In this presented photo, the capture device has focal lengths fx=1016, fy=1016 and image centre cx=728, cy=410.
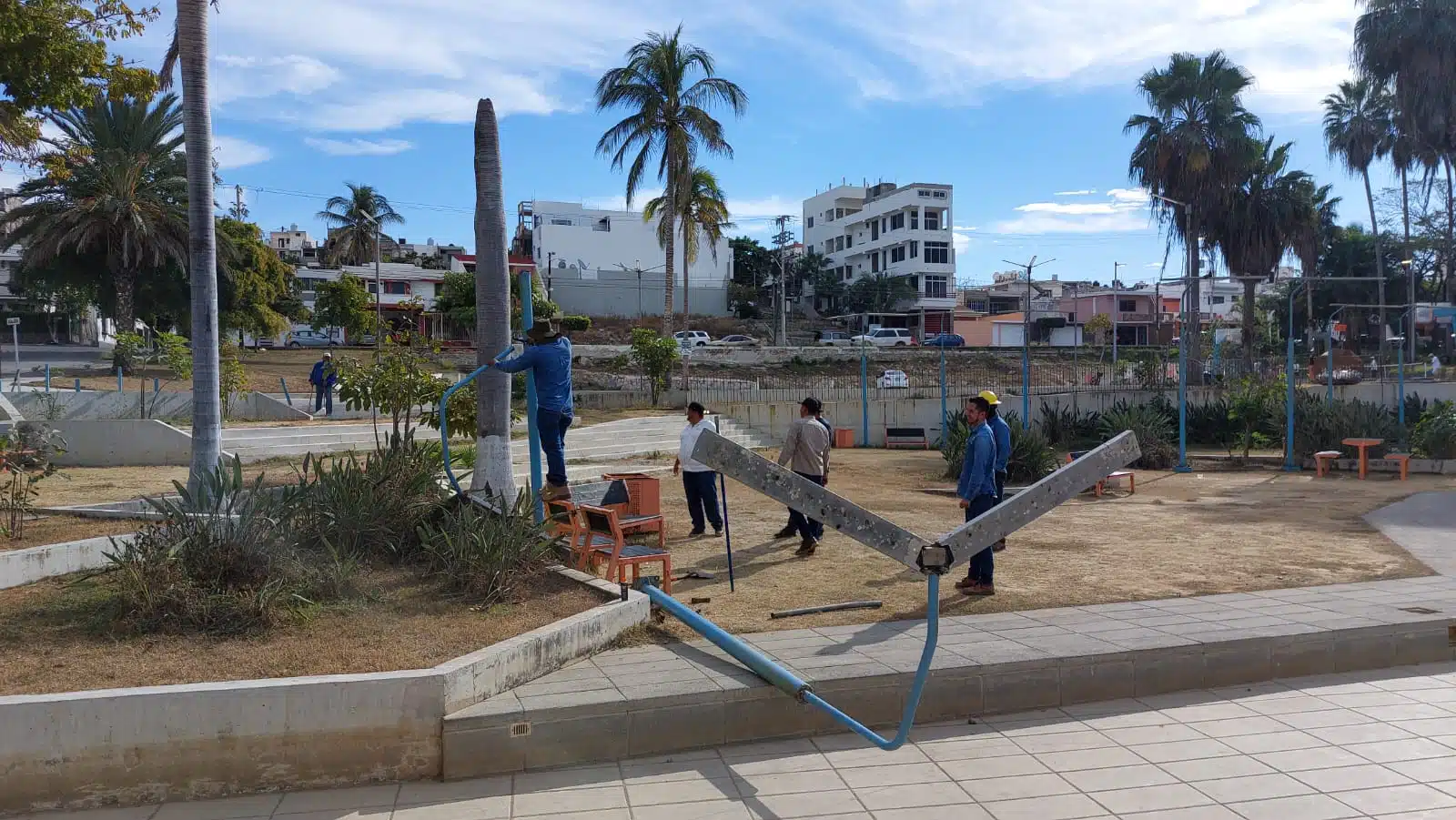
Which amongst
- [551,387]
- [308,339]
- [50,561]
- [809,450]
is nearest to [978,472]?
[809,450]

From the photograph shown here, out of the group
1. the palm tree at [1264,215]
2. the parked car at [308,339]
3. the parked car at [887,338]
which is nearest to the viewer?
the palm tree at [1264,215]

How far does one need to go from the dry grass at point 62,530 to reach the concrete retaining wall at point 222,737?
353 cm

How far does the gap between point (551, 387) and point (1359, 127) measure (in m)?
46.1

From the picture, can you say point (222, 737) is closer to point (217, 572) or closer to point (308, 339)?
point (217, 572)

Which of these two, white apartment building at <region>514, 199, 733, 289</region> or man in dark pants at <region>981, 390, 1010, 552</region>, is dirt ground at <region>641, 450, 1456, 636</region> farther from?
white apartment building at <region>514, 199, 733, 289</region>

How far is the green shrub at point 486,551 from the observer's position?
622 cm

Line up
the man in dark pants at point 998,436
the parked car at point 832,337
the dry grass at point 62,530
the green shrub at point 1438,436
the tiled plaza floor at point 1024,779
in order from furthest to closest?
the parked car at point 832,337 < the green shrub at point 1438,436 < the man in dark pants at point 998,436 < the dry grass at point 62,530 < the tiled plaza floor at point 1024,779

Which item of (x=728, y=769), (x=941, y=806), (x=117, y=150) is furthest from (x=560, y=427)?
(x=117, y=150)

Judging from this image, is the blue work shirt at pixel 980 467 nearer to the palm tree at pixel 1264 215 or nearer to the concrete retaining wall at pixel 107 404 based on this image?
the concrete retaining wall at pixel 107 404

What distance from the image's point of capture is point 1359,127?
4259 cm

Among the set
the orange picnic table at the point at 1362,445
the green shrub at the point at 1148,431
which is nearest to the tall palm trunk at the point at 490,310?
the green shrub at the point at 1148,431

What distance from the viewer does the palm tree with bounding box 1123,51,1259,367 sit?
33781 mm

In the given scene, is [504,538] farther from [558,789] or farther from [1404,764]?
[1404,764]

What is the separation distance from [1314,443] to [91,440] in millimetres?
20174
